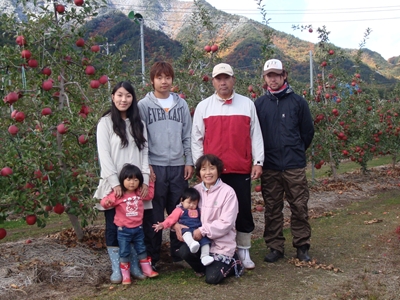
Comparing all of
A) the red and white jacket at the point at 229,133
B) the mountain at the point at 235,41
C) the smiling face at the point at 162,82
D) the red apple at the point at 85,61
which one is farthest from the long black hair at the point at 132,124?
the mountain at the point at 235,41

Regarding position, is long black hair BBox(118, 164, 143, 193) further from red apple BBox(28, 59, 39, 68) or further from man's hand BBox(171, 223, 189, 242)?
red apple BBox(28, 59, 39, 68)

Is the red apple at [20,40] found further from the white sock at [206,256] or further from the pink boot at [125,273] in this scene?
the white sock at [206,256]

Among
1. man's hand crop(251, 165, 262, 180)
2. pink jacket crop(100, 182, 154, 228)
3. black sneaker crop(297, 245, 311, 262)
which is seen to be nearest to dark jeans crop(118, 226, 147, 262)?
pink jacket crop(100, 182, 154, 228)

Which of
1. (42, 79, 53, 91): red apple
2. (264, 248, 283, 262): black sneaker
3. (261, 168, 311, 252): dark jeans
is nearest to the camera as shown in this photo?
(42, 79, 53, 91): red apple

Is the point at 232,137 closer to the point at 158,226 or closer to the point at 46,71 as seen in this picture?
the point at 158,226

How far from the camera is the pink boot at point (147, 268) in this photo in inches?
167

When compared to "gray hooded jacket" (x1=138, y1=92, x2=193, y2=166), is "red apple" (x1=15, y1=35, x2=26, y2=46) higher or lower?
higher

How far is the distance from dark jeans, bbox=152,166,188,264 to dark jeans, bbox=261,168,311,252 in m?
0.93

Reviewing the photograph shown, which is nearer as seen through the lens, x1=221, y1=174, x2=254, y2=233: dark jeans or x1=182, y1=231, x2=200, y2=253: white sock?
x1=182, y1=231, x2=200, y2=253: white sock

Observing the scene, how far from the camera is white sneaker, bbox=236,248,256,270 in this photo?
4.55 m

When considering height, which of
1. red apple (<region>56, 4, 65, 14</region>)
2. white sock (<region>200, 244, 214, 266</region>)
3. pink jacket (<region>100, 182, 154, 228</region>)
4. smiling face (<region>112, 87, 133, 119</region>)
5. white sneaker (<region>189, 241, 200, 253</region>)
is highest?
red apple (<region>56, 4, 65, 14</region>)

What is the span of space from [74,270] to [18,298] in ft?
2.03

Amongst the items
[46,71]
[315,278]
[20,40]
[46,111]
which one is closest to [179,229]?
[315,278]

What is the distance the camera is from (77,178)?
435 centimetres
